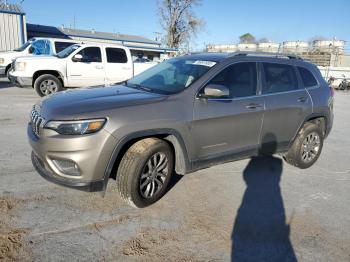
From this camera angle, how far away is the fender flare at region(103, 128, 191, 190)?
10.4 ft

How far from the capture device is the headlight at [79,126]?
3.03 metres

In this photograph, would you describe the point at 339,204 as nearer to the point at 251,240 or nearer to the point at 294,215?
the point at 294,215

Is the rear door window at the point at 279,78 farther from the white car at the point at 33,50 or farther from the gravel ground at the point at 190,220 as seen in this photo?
the white car at the point at 33,50

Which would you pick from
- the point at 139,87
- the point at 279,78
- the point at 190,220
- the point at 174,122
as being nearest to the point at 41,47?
the point at 139,87

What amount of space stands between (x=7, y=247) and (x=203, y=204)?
2116 mm

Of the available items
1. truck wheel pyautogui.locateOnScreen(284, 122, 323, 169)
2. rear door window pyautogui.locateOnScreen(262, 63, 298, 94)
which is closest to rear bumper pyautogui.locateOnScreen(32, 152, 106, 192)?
rear door window pyautogui.locateOnScreen(262, 63, 298, 94)

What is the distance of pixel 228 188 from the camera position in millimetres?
4266

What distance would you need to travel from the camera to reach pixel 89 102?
332 cm

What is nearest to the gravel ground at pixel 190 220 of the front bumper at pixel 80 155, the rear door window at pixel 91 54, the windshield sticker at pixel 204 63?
the front bumper at pixel 80 155

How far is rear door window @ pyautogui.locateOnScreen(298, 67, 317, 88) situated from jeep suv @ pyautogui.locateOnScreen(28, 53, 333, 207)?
0.02 metres

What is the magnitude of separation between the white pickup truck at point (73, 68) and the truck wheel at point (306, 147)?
7570 mm

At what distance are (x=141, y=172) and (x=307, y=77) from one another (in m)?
3.33

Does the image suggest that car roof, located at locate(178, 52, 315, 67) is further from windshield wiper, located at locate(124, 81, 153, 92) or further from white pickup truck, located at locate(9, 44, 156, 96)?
white pickup truck, located at locate(9, 44, 156, 96)

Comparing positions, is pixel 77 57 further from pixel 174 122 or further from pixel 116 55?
pixel 174 122
